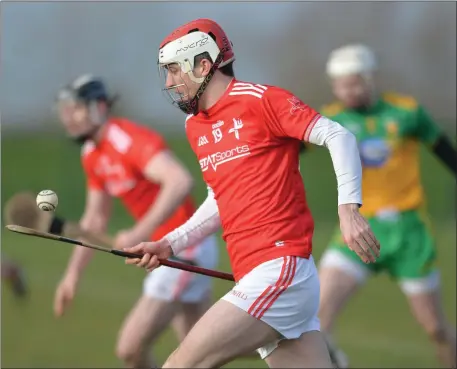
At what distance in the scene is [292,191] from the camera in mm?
4863

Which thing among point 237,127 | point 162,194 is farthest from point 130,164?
point 237,127

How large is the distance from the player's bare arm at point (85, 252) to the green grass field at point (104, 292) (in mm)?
1419

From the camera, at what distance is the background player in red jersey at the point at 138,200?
658cm

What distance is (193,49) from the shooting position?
493 cm

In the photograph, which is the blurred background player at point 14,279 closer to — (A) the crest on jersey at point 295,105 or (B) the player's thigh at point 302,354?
(B) the player's thigh at point 302,354

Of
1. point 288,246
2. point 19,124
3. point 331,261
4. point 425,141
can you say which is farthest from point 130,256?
point 19,124

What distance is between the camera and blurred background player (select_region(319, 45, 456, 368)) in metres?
7.45

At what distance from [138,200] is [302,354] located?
2581 millimetres

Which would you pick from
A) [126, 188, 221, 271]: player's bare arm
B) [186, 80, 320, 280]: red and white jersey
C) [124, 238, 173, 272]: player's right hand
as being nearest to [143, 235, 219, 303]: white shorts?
[126, 188, 221, 271]: player's bare arm

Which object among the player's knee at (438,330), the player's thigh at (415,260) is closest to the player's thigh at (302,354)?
the player's knee at (438,330)

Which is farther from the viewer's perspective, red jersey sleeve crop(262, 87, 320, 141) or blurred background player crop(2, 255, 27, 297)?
blurred background player crop(2, 255, 27, 297)

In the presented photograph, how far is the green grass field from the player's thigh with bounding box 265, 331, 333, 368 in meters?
3.20

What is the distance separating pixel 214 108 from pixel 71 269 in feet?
8.60

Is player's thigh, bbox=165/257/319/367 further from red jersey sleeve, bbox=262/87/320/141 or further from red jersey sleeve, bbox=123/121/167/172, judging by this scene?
red jersey sleeve, bbox=123/121/167/172
